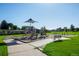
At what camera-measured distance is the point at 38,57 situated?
17.8ft

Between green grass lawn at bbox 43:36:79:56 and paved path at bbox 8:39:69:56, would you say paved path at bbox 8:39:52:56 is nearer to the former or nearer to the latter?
paved path at bbox 8:39:69:56

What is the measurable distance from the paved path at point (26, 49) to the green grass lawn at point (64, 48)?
0.12 m

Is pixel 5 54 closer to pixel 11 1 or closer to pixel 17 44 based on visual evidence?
pixel 17 44

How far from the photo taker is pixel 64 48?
18.1 feet

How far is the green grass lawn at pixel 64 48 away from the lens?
5.46 m

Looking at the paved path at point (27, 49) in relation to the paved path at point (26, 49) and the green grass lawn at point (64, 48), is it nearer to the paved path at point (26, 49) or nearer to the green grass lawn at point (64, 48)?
the paved path at point (26, 49)

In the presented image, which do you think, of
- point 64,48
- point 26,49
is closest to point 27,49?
point 26,49

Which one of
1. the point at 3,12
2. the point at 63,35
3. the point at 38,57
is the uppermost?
the point at 3,12

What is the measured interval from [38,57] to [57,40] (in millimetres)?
486

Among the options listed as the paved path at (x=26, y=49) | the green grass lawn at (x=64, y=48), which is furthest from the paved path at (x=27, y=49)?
the green grass lawn at (x=64, y=48)

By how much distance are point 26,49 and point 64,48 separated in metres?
0.66

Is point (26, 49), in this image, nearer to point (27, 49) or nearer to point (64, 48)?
point (27, 49)

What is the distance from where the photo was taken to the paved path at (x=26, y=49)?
5.49 meters

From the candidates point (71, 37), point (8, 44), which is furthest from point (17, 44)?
point (71, 37)
